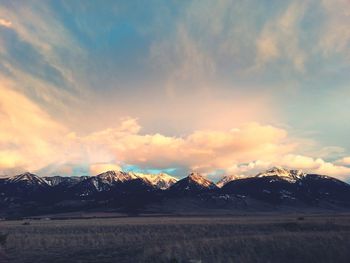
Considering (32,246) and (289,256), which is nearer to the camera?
(289,256)

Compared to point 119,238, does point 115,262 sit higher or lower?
lower

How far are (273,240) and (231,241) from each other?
3910 mm

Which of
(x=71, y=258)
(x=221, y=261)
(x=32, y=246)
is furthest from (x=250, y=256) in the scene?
(x=32, y=246)

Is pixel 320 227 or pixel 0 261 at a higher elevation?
pixel 320 227

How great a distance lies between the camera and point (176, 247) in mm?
37875

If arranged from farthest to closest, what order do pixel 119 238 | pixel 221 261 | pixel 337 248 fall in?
pixel 119 238, pixel 337 248, pixel 221 261

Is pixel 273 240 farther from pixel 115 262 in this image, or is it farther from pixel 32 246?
pixel 32 246

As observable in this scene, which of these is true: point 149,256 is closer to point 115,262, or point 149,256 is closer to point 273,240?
point 115,262

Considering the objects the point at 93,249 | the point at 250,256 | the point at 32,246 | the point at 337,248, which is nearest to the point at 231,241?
the point at 250,256

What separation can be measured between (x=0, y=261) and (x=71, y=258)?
19.8 feet

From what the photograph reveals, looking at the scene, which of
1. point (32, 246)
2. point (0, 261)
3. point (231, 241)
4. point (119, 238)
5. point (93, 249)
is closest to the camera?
point (0, 261)

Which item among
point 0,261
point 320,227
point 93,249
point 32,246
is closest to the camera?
point 0,261

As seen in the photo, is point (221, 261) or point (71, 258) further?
point (71, 258)

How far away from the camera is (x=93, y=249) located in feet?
143
